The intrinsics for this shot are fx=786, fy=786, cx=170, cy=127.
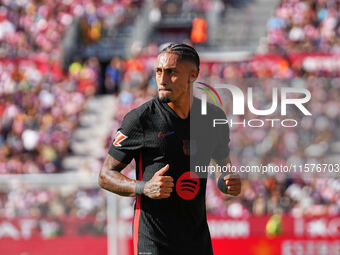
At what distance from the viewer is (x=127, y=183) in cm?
478

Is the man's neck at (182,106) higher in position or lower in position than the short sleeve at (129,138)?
higher

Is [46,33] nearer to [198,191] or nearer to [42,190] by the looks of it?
[42,190]

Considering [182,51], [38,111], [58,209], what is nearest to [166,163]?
[182,51]

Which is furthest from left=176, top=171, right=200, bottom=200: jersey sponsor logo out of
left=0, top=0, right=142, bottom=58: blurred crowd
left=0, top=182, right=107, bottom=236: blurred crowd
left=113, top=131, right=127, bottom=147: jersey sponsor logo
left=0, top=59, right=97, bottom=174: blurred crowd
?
left=0, top=0, right=142, bottom=58: blurred crowd

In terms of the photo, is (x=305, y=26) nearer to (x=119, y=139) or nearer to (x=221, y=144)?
(x=221, y=144)

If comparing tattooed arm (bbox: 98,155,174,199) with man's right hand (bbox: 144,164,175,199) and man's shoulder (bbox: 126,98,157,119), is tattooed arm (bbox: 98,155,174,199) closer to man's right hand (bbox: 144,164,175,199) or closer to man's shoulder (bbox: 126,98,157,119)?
man's right hand (bbox: 144,164,175,199)

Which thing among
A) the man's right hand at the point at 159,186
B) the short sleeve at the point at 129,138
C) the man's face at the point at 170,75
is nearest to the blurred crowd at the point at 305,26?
the man's face at the point at 170,75

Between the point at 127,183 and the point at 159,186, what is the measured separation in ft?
0.95

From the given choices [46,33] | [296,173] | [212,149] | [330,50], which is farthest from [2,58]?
[212,149]

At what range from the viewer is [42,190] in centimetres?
1089

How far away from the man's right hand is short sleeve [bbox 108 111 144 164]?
257mm

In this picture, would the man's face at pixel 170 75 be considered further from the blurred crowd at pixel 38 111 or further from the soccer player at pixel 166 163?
the blurred crowd at pixel 38 111

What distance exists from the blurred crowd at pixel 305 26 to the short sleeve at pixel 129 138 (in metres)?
12.4

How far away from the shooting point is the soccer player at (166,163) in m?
4.80
